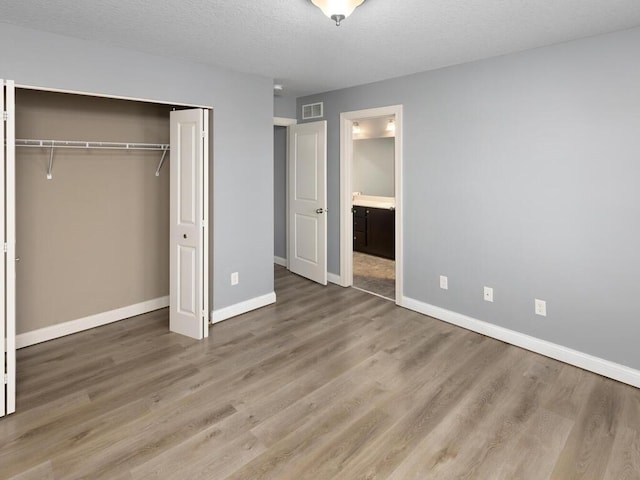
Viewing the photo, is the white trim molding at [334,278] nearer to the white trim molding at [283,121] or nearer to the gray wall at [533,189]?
the gray wall at [533,189]

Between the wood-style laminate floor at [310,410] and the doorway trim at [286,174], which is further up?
the doorway trim at [286,174]

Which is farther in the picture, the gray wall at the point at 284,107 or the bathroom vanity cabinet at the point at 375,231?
the bathroom vanity cabinet at the point at 375,231

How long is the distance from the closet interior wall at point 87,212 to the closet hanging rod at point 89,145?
7cm

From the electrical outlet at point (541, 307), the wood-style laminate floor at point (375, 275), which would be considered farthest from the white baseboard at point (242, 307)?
the electrical outlet at point (541, 307)

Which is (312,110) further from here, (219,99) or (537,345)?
(537,345)

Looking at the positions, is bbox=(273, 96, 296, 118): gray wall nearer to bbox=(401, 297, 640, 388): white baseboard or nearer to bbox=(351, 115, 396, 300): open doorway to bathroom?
bbox=(351, 115, 396, 300): open doorway to bathroom

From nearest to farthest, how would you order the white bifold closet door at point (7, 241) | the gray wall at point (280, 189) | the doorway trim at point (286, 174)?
the white bifold closet door at point (7, 241) → the doorway trim at point (286, 174) → the gray wall at point (280, 189)

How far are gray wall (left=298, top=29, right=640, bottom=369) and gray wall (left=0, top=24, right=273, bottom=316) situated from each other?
1471 mm

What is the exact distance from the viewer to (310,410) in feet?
8.04

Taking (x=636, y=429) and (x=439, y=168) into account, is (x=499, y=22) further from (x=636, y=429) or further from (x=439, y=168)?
(x=636, y=429)

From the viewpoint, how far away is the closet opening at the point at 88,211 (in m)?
3.27

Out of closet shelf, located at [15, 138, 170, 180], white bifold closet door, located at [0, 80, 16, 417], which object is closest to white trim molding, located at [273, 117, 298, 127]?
closet shelf, located at [15, 138, 170, 180]

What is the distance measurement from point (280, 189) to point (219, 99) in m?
2.38

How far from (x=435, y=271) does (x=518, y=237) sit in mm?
905
